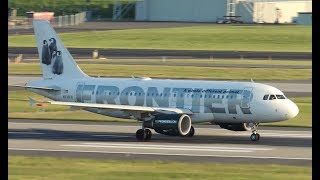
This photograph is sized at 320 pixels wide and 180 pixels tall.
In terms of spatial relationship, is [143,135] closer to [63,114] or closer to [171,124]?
[171,124]

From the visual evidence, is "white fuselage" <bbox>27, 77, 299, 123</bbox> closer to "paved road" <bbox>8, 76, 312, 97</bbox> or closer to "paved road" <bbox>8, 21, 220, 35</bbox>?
"paved road" <bbox>8, 76, 312, 97</bbox>

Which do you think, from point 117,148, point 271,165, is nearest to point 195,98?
point 117,148

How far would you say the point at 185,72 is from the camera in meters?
79.4

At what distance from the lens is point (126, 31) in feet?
436

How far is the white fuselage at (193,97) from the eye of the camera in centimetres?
3722

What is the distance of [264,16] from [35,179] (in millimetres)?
136071

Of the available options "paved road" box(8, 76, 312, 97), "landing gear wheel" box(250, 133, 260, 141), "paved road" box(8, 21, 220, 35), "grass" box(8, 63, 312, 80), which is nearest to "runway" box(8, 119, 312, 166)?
"landing gear wheel" box(250, 133, 260, 141)

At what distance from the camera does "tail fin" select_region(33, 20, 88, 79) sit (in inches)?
1727

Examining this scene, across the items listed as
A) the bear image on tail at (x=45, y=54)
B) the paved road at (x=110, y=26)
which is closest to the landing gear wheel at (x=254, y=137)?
the bear image on tail at (x=45, y=54)

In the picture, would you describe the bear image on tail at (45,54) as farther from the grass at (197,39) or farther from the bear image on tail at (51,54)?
the grass at (197,39)

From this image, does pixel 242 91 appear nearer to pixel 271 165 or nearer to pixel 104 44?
pixel 271 165

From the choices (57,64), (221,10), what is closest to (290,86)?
(57,64)

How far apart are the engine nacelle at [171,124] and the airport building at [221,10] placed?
Answer: 113321mm

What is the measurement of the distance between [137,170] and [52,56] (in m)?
20.1
